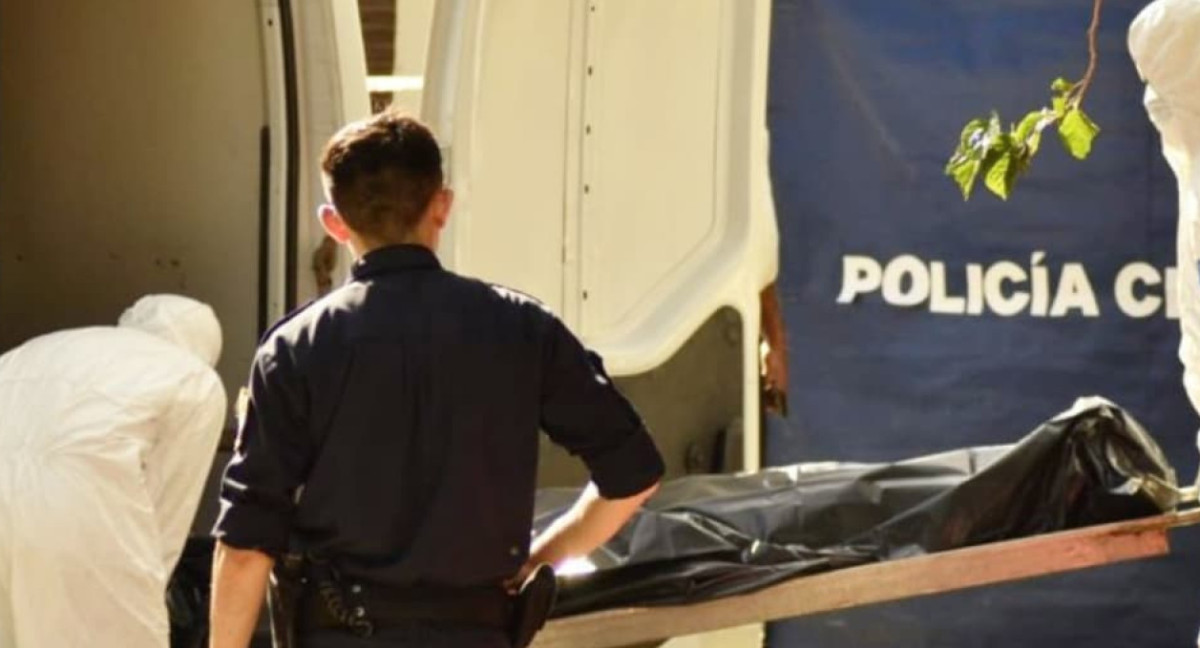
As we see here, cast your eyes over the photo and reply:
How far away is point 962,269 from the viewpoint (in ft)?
26.3

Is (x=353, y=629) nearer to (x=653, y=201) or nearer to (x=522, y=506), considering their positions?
(x=522, y=506)

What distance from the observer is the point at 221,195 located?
19.1ft

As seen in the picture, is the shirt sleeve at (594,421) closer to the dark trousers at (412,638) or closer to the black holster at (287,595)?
the dark trousers at (412,638)

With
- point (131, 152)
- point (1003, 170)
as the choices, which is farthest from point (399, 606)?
point (131, 152)

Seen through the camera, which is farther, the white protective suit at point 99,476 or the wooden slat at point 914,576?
the white protective suit at point 99,476

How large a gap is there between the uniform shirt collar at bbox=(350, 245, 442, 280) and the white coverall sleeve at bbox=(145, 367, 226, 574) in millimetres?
1648

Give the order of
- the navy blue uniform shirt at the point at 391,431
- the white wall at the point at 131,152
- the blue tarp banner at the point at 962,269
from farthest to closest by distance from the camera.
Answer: the blue tarp banner at the point at 962,269, the white wall at the point at 131,152, the navy blue uniform shirt at the point at 391,431

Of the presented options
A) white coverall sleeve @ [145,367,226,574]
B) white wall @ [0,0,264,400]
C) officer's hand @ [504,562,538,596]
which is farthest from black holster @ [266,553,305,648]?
white wall @ [0,0,264,400]

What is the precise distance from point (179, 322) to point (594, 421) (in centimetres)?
182

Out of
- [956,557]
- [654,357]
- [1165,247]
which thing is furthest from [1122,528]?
[1165,247]

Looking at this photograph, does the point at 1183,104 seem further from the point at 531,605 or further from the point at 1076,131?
the point at 531,605

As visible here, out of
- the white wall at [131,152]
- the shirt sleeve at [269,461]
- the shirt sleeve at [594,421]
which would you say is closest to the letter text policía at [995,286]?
the white wall at [131,152]

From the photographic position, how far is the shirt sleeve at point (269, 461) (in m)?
3.69

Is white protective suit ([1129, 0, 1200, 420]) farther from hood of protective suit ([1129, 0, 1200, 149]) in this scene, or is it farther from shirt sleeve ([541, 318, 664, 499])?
shirt sleeve ([541, 318, 664, 499])
